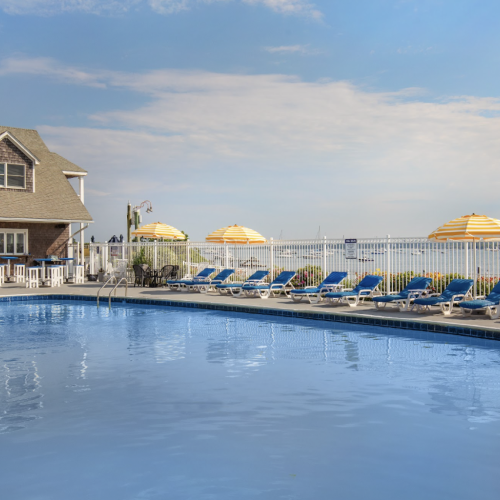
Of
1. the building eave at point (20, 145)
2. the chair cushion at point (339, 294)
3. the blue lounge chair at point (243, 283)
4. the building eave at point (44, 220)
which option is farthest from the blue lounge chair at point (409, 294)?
the building eave at point (20, 145)

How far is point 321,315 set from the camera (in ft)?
43.6

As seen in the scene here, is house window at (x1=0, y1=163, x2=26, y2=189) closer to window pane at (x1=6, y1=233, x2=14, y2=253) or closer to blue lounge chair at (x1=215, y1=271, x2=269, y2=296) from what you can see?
window pane at (x1=6, y1=233, x2=14, y2=253)

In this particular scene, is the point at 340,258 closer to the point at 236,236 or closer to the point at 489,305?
the point at 236,236

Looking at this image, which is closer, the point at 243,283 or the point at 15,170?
the point at 243,283

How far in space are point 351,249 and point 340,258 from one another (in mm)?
478

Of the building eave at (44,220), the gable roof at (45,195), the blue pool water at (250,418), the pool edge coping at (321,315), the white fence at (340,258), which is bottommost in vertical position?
the blue pool water at (250,418)

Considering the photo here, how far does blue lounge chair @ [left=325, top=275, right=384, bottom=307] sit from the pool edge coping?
1332 millimetres

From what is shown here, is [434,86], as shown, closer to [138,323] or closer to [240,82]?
[240,82]

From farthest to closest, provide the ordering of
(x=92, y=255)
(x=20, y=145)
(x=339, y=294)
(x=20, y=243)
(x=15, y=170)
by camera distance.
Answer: (x=92, y=255) → (x=15, y=170) → (x=20, y=145) → (x=20, y=243) → (x=339, y=294)

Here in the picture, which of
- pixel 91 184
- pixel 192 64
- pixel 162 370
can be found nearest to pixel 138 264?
pixel 91 184

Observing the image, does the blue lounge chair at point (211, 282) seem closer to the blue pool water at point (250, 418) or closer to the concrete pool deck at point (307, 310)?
the concrete pool deck at point (307, 310)

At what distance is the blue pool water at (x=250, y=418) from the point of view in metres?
4.70

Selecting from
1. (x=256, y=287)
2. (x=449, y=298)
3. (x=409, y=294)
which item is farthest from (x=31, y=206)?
(x=449, y=298)

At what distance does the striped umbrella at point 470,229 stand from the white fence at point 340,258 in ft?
1.37
